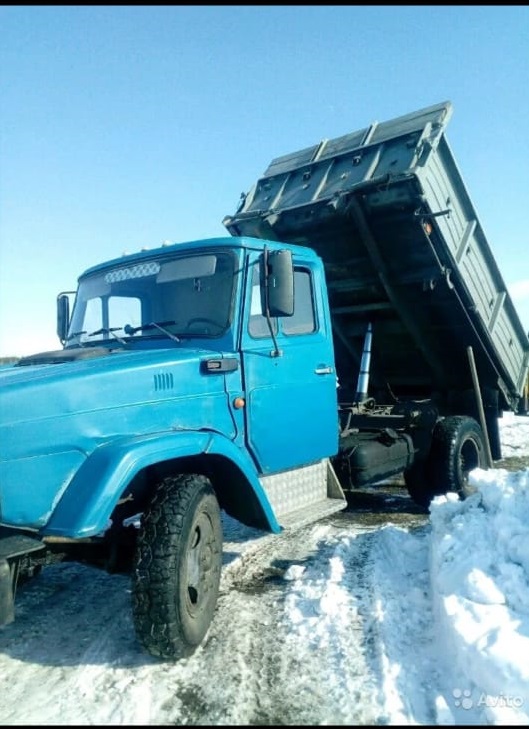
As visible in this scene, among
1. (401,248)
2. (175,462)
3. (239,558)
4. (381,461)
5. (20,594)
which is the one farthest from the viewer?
(401,248)

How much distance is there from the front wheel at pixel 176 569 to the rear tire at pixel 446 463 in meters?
3.48

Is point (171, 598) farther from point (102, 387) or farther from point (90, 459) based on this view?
point (102, 387)

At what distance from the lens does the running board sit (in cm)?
411

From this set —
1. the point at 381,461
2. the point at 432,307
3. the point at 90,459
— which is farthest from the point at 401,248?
the point at 90,459

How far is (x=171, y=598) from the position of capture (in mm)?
2898

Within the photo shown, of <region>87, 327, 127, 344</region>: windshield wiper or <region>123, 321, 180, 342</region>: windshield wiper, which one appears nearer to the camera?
<region>123, 321, 180, 342</region>: windshield wiper

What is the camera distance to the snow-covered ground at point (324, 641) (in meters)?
2.58

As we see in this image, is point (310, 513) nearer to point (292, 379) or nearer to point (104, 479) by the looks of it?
point (292, 379)

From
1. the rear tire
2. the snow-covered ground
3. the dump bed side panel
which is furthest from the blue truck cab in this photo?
the rear tire

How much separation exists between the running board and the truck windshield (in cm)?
120

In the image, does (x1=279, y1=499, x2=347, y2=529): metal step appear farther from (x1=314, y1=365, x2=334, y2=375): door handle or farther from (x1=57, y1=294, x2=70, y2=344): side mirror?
(x1=57, y1=294, x2=70, y2=344): side mirror

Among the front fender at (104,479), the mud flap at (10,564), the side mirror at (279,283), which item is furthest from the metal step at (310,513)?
the mud flap at (10,564)

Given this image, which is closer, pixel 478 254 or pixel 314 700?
pixel 314 700

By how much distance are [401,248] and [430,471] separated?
2.37 metres
